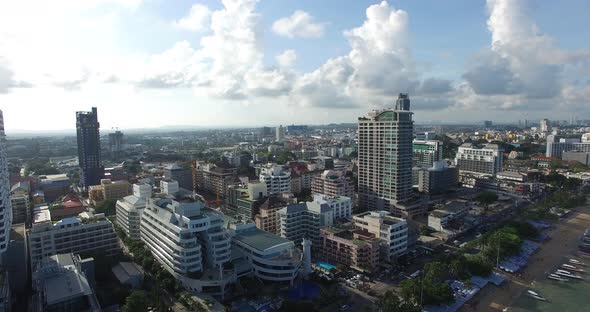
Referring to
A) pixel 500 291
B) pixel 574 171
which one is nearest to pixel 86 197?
pixel 500 291

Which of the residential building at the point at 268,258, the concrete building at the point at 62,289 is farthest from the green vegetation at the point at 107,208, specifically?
the residential building at the point at 268,258

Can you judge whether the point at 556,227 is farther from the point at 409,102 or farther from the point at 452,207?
the point at 409,102

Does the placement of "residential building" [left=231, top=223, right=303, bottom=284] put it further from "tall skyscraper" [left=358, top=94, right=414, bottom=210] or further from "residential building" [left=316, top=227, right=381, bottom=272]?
"tall skyscraper" [left=358, top=94, right=414, bottom=210]

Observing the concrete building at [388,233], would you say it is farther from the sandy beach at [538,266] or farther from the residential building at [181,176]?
the residential building at [181,176]

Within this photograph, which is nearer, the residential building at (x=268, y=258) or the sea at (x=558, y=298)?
the sea at (x=558, y=298)

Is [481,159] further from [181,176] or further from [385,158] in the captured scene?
[181,176]

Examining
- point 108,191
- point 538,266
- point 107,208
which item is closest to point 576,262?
point 538,266

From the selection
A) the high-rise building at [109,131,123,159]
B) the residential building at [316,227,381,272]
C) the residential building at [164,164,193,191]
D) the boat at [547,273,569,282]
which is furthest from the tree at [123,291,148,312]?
the high-rise building at [109,131,123,159]

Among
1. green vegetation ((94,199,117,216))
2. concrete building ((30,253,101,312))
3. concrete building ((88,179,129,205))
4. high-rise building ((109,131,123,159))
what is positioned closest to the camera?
concrete building ((30,253,101,312))
